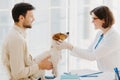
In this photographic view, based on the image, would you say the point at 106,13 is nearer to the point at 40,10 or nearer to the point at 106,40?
the point at 106,40

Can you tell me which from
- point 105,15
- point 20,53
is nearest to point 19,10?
point 20,53

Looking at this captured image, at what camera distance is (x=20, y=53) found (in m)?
1.95

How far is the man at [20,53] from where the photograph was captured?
1940mm

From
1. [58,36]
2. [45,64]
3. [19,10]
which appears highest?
[19,10]

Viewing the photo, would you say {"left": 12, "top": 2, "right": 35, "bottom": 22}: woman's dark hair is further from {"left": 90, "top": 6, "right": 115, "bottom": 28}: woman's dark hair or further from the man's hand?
{"left": 90, "top": 6, "right": 115, "bottom": 28}: woman's dark hair

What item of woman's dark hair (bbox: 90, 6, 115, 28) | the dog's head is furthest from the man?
woman's dark hair (bbox: 90, 6, 115, 28)

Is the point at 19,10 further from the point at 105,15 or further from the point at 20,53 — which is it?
the point at 105,15

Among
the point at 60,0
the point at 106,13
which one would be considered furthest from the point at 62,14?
the point at 106,13

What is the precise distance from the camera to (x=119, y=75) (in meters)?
2.05

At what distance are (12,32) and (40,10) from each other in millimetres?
1252

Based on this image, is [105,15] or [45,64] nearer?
[45,64]

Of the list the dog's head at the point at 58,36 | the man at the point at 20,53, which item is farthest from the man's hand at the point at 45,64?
the dog's head at the point at 58,36

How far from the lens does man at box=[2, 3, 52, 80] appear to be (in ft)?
6.37

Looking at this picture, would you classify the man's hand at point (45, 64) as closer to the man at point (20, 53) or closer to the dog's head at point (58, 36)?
the man at point (20, 53)
